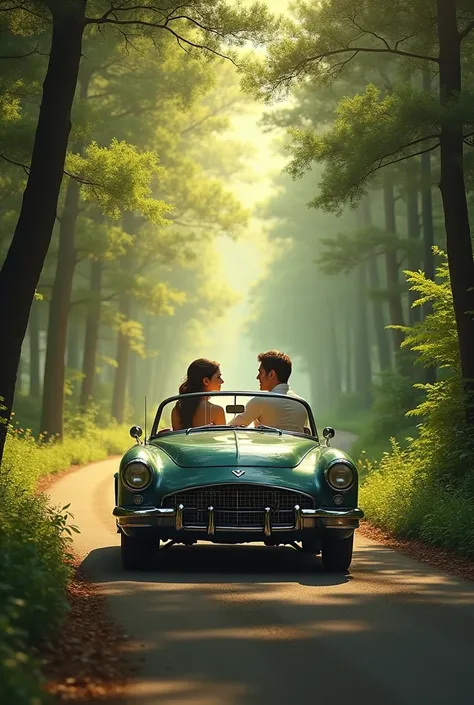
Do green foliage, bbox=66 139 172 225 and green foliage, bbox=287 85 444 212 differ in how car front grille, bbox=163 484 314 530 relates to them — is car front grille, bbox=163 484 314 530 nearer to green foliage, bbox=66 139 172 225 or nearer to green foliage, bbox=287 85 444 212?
green foliage, bbox=287 85 444 212

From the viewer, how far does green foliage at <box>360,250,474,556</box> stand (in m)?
12.9

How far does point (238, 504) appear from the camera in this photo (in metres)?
10.2

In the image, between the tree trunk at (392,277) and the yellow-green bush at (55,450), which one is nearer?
the yellow-green bush at (55,450)

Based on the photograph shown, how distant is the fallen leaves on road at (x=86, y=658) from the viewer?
5637 mm

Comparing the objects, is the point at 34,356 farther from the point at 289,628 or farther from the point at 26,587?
the point at 26,587

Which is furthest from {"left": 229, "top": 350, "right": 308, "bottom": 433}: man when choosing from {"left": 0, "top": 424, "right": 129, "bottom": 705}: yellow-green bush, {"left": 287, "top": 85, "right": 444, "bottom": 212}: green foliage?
{"left": 287, "top": 85, "right": 444, "bottom": 212}: green foliage

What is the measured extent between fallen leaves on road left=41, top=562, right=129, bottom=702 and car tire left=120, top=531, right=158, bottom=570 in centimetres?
200

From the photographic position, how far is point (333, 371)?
209 feet

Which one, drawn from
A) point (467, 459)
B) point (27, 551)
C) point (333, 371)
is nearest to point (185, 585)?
point (27, 551)

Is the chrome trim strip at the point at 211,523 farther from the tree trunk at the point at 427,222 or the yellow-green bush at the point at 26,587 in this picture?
the tree trunk at the point at 427,222

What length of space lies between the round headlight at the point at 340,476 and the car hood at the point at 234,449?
1.14 ft

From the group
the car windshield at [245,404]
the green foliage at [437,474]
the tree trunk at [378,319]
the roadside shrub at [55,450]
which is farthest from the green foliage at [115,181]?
the tree trunk at [378,319]

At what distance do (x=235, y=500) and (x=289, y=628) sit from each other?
2.74 m

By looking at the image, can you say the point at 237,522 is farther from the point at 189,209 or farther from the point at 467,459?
the point at 189,209
